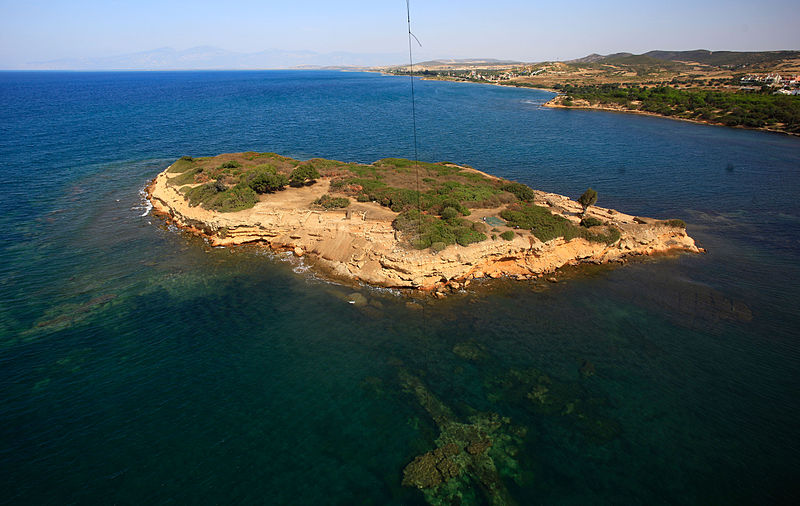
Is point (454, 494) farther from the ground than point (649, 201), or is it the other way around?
point (649, 201)

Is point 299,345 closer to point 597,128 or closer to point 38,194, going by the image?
point 38,194

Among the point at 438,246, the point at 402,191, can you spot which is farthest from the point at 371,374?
the point at 402,191

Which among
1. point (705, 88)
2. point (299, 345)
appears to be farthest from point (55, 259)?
point (705, 88)

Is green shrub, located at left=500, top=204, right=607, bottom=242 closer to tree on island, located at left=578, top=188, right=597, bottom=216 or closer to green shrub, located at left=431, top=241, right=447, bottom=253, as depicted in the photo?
tree on island, located at left=578, top=188, right=597, bottom=216

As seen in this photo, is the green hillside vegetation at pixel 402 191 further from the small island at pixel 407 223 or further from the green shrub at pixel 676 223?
the green shrub at pixel 676 223

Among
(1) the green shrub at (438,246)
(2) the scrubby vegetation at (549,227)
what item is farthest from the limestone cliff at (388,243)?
(2) the scrubby vegetation at (549,227)

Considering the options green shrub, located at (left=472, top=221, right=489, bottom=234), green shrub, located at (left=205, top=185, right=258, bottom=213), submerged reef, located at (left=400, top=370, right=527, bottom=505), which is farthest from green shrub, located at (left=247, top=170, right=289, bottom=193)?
submerged reef, located at (left=400, top=370, right=527, bottom=505)
